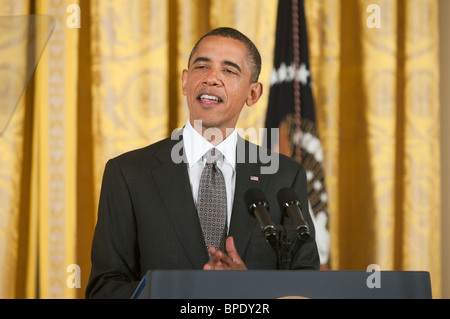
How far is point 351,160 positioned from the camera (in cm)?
308

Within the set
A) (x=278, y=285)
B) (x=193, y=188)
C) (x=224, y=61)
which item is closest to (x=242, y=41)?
(x=224, y=61)

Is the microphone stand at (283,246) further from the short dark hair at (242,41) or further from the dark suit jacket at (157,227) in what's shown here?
the short dark hair at (242,41)

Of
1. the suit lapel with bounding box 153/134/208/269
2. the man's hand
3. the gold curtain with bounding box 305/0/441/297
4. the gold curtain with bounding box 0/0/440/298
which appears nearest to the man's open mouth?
the suit lapel with bounding box 153/134/208/269

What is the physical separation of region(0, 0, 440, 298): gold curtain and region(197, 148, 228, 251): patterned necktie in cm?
78

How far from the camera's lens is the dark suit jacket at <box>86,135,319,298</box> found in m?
2.05

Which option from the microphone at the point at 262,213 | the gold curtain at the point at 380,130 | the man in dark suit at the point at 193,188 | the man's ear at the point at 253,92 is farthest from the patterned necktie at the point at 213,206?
the gold curtain at the point at 380,130

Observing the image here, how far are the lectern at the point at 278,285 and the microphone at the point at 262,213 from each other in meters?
0.19

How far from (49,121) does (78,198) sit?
0.39 m

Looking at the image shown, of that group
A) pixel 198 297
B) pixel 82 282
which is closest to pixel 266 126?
pixel 82 282

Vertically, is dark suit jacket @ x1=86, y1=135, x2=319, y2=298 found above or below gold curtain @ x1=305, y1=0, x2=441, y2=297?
below

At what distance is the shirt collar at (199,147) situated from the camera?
2.25 metres

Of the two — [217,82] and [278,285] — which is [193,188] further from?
[278,285]

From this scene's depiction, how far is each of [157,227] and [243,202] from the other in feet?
1.04

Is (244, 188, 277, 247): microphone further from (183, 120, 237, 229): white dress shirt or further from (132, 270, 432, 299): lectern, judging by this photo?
(183, 120, 237, 229): white dress shirt
